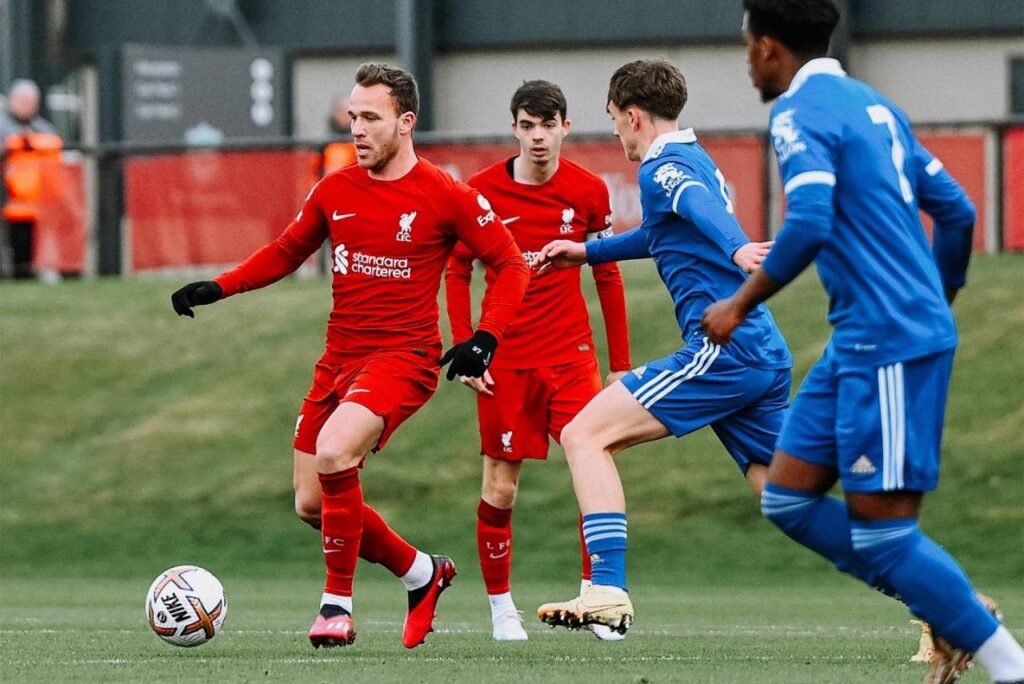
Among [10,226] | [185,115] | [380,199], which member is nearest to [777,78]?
[380,199]

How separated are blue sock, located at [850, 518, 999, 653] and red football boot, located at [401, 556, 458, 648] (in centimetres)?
298

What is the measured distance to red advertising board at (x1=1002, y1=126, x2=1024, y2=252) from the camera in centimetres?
1878

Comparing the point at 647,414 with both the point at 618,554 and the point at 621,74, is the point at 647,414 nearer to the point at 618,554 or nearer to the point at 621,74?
the point at 618,554

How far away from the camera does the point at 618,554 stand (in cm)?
795

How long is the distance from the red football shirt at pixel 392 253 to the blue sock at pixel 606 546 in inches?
40.1

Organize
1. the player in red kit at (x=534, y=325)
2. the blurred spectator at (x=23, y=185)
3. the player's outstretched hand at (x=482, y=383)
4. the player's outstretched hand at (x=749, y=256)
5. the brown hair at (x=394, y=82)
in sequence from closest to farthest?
the player's outstretched hand at (x=749, y=256) → the brown hair at (x=394, y=82) → the player's outstretched hand at (x=482, y=383) → the player in red kit at (x=534, y=325) → the blurred spectator at (x=23, y=185)

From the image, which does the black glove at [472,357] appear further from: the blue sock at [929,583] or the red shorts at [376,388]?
the blue sock at [929,583]

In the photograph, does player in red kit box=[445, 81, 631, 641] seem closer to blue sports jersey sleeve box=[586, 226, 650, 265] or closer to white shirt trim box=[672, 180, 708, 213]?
blue sports jersey sleeve box=[586, 226, 650, 265]

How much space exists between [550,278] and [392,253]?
1337mm

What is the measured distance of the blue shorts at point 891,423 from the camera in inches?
236

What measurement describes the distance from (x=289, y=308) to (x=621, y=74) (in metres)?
12.4

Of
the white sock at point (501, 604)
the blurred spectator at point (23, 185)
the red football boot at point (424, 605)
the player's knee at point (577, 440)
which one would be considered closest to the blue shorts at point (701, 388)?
the player's knee at point (577, 440)

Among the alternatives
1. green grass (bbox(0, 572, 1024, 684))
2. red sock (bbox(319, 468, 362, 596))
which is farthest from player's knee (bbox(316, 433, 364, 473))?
green grass (bbox(0, 572, 1024, 684))

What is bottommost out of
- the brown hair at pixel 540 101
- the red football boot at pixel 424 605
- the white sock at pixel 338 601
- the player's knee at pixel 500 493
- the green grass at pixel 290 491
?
the green grass at pixel 290 491
